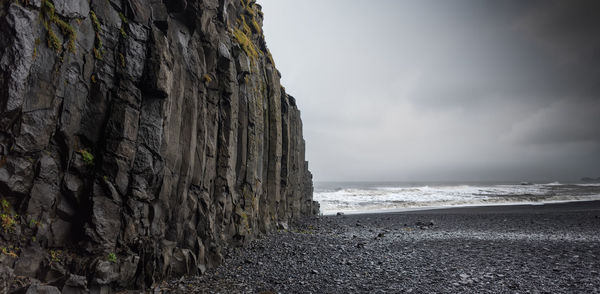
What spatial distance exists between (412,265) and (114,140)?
1416cm

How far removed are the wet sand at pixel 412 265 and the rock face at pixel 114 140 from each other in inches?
71.5

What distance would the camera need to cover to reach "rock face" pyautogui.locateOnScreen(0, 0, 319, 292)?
6625 millimetres

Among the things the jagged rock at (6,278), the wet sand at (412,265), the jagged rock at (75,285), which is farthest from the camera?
the wet sand at (412,265)

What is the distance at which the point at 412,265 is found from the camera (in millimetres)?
14148

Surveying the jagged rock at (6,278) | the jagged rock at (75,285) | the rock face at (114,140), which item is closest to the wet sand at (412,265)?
the rock face at (114,140)

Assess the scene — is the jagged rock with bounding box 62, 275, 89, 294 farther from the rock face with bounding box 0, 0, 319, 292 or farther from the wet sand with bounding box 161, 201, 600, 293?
the wet sand with bounding box 161, 201, 600, 293

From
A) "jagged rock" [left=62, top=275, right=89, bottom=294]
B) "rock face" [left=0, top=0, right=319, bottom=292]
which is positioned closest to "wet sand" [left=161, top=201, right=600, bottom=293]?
"rock face" [left=0, top=0, right=319, bottom=292]

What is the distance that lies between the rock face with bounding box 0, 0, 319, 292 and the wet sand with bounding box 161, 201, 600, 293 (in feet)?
5.96

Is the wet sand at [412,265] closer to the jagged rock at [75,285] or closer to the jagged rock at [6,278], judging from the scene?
the jagged rock at [75,285]

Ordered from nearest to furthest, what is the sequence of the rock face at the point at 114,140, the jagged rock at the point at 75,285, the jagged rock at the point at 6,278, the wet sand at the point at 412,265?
1. the jagged rock at the point at 6,278
2. the rock face at the point at 114,140
3. the jagged rock at the point at 75,285
4. the wet sand at the point at 412,265

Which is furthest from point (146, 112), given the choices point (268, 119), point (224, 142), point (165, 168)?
point (268, 119)

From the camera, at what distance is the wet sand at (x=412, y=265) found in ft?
35.6

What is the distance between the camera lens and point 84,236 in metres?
7.88

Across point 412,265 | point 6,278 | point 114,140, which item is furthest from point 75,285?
point 412,265
